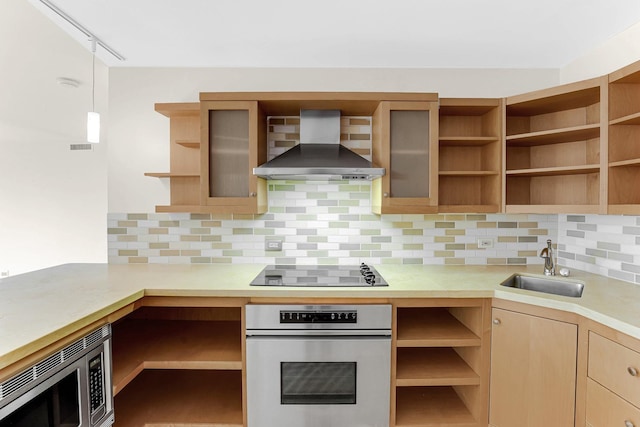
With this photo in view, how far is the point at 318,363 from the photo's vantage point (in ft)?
6.02

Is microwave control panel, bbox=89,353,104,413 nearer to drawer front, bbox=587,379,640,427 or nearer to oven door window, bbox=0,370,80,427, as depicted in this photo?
oven door window, bbox=0,370,80,427

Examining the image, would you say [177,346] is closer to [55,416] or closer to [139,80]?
[55,416]

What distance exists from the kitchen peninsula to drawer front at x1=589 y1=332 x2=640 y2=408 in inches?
1.7

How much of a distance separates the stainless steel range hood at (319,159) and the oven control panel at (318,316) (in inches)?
33.0

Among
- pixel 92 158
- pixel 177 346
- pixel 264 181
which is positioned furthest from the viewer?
pixel 92 158

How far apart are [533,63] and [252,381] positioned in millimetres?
3000

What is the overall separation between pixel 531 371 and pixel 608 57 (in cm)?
207

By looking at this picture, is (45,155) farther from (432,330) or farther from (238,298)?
(432,330)

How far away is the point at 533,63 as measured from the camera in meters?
2.46

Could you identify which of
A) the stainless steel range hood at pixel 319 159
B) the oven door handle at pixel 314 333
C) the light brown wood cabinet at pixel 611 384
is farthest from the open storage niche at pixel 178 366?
the light brown wood cabinet at pixel 611 384

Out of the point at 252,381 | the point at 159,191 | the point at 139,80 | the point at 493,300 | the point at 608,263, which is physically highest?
the point at 139,80

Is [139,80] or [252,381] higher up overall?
[139,80]

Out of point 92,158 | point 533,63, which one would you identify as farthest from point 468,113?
point 92,158

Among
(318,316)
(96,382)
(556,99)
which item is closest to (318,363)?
(318,316)
